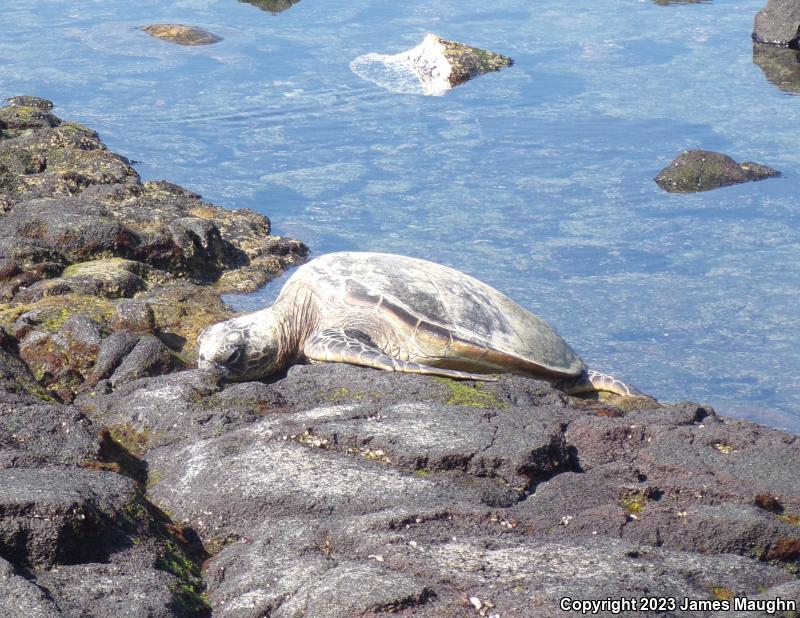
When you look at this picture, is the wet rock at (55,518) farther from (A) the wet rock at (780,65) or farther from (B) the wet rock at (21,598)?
(A) the wet rock at (780,65)

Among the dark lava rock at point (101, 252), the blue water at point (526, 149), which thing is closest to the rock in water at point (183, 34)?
the blue water at point (526, 149)

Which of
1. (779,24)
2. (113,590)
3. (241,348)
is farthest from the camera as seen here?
(779,24)

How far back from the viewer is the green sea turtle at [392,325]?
20.3ft

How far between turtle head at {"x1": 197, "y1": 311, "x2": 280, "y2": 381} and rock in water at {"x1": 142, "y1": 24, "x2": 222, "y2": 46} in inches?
516

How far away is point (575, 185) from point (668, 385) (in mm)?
4185

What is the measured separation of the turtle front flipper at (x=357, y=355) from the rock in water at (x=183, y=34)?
43.6 ft

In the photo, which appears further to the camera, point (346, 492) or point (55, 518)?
point (346, 492)

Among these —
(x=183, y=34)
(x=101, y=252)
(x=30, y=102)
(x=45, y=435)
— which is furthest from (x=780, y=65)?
(x=45, y=435)

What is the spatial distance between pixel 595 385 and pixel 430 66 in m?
9.91

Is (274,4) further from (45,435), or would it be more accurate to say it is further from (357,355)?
(45,435)

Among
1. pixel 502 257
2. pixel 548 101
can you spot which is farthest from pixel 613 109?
pixel 502 257

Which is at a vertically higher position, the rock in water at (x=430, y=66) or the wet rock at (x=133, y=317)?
the rock in water at (x=430, y=66)

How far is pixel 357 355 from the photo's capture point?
5.82 meters

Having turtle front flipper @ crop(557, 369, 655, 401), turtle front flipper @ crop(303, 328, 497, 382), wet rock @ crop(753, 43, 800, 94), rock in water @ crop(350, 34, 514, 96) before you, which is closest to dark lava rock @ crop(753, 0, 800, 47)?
wet rock @ crop(753, 43, 800, 94)
